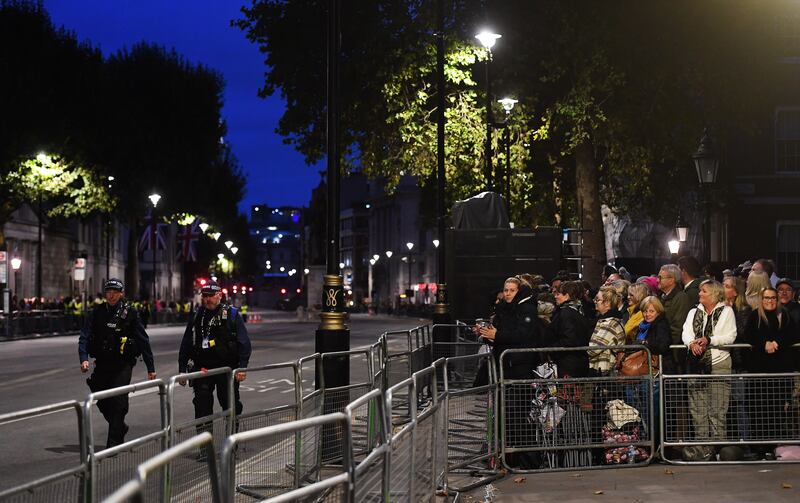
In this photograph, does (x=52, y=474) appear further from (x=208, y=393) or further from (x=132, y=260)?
(x=132, y=260)

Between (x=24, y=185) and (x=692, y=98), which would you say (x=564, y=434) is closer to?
(x=692, y=98)

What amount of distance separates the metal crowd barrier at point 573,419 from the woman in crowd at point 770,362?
1.11 meters

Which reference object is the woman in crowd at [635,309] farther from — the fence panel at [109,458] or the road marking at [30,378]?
the road marking at [30,378]

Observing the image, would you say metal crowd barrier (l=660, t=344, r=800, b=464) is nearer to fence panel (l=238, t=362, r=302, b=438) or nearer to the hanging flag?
fence panel (l=238, t=362, r=302, b=438)

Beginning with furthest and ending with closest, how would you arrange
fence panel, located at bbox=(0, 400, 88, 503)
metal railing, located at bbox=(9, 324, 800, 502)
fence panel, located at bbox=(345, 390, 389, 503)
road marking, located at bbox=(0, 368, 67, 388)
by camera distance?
road marking, located at bbox=(0, 368, 67, 388) < metal railing, located at bbox=(9, 324, 800, 502) < fence panel, located at bbox=(0, 400, 88, 503) < fence panel, located at bbox=(345, 390, 389, 503)

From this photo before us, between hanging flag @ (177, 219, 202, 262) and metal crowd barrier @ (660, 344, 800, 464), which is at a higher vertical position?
hanging flag @ (177, 219, 202, 262)

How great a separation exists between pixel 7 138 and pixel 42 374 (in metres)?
26.1

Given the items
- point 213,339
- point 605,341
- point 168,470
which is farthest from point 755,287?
point 168,470

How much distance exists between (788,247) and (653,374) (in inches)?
1367

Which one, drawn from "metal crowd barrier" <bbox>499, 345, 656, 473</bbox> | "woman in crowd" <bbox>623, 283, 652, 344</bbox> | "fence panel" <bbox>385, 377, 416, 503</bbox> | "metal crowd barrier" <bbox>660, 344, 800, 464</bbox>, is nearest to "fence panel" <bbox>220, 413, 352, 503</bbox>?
"fence panel" <bbox>385, 377, 416, 503</bbox>

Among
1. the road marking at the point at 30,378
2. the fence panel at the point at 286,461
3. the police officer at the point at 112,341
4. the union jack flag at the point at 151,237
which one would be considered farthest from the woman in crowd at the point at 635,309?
the union jack flag at the point at 151,237

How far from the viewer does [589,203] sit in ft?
124

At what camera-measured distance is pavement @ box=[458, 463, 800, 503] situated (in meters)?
10.9

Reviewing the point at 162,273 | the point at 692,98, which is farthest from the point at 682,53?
the point at 162,273
